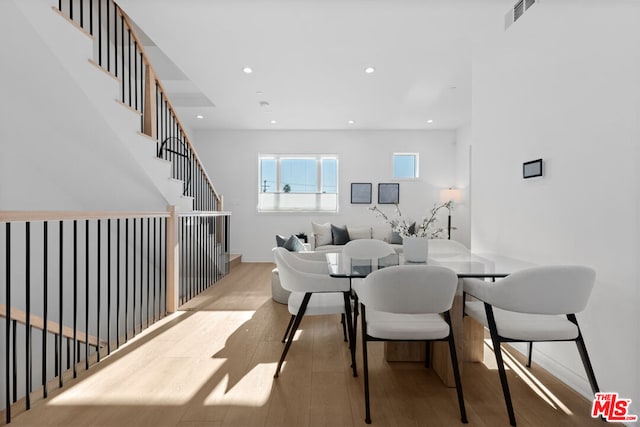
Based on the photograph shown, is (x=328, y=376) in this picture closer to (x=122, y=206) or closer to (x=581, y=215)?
(x=581, y=215)

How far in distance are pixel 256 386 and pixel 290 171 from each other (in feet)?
18.8

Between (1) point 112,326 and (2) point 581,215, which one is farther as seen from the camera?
(1) point 112,326

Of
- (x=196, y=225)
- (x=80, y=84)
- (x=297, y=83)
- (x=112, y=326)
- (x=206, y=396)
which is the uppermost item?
(x=297, y=83)

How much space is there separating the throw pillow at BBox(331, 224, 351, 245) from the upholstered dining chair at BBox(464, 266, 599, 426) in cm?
460

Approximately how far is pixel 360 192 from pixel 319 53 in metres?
3.90

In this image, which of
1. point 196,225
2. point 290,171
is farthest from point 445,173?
point 196,225

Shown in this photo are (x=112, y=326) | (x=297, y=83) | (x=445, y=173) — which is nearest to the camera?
(x=112, y=326)

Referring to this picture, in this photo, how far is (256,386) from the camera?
2031mm

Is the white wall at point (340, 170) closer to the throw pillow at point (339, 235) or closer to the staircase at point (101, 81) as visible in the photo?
the throw pillow at point (339, 235)

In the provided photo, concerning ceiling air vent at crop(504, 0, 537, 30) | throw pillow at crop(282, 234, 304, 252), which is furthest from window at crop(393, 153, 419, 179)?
ceiling air vent at crop(504, 0, 537, 30)

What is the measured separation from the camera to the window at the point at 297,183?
24.1 ft

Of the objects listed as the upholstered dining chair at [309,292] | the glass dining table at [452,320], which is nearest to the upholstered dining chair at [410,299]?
the glass dining table at [452,320]

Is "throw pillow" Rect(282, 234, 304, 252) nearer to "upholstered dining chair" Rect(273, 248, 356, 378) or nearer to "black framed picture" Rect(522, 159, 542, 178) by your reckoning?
"upholstered dining chair" Rect(273, 248, 356, 378)

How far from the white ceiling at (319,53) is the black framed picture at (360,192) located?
167cm
